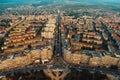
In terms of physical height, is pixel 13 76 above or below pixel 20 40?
below

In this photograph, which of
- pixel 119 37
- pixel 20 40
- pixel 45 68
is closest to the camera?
pixel 45 68

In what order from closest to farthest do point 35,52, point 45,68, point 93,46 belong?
point 45,68, point 35,52, point 93,46

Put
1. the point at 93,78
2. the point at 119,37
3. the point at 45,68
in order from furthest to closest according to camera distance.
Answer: the point at 119,37, the point at 45,68, the point at 93,78

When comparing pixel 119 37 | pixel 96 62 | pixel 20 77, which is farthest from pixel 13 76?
pixel 119 37

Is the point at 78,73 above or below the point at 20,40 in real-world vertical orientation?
below

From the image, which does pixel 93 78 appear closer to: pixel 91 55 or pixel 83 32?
pixel 91 55

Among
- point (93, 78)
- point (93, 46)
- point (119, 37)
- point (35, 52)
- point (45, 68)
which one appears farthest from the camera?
point (119, 37)

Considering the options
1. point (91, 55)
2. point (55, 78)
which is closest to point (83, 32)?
point (91, 55)

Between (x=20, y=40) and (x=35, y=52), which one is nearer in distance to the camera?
(x=35, y=52)

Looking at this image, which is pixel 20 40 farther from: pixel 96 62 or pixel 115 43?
pixel 115 43
